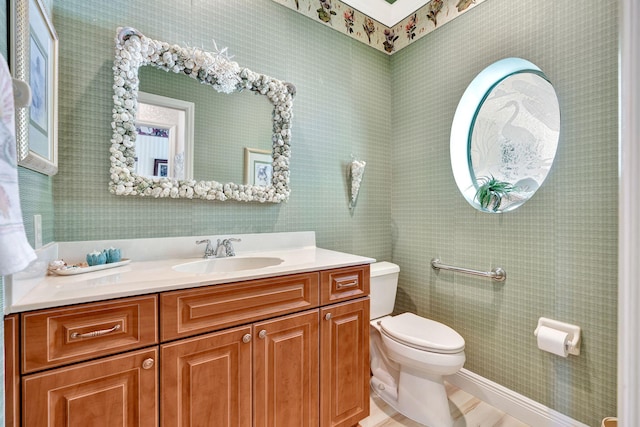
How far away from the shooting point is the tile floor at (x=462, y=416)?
5.35 feet

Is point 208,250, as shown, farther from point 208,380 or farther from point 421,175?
point 421,175

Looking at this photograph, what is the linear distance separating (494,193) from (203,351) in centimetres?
177

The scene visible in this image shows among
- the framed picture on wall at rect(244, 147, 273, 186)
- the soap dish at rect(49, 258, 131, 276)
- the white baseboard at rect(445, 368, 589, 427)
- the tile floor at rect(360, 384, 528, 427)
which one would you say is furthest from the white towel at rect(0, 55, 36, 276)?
the white baseboard at rect(445, 368, 589, 427)

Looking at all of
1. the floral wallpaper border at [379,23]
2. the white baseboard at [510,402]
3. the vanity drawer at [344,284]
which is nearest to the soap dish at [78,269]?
the vanity drawer at [344,284]

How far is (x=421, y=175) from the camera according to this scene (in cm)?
218

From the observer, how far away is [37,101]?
3.32ft

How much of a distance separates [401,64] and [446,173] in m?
0.98

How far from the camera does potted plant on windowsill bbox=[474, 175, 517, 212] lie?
71.9 inches

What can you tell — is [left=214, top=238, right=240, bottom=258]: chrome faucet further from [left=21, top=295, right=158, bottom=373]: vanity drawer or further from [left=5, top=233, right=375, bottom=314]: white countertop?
[left=21, top=295, right=158, bottom=373]: vanity drawer

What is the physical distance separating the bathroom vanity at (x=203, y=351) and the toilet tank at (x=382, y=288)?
17.8 inches

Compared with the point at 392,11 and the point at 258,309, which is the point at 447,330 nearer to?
the point at 258,309

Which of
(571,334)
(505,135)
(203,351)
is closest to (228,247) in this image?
(203,351)

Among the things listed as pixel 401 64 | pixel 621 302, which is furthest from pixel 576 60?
pixel 621 302

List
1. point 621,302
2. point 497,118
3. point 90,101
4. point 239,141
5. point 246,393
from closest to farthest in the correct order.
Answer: point 621,302, point 246,393, point 90,101, point 239,141, point 497,118
